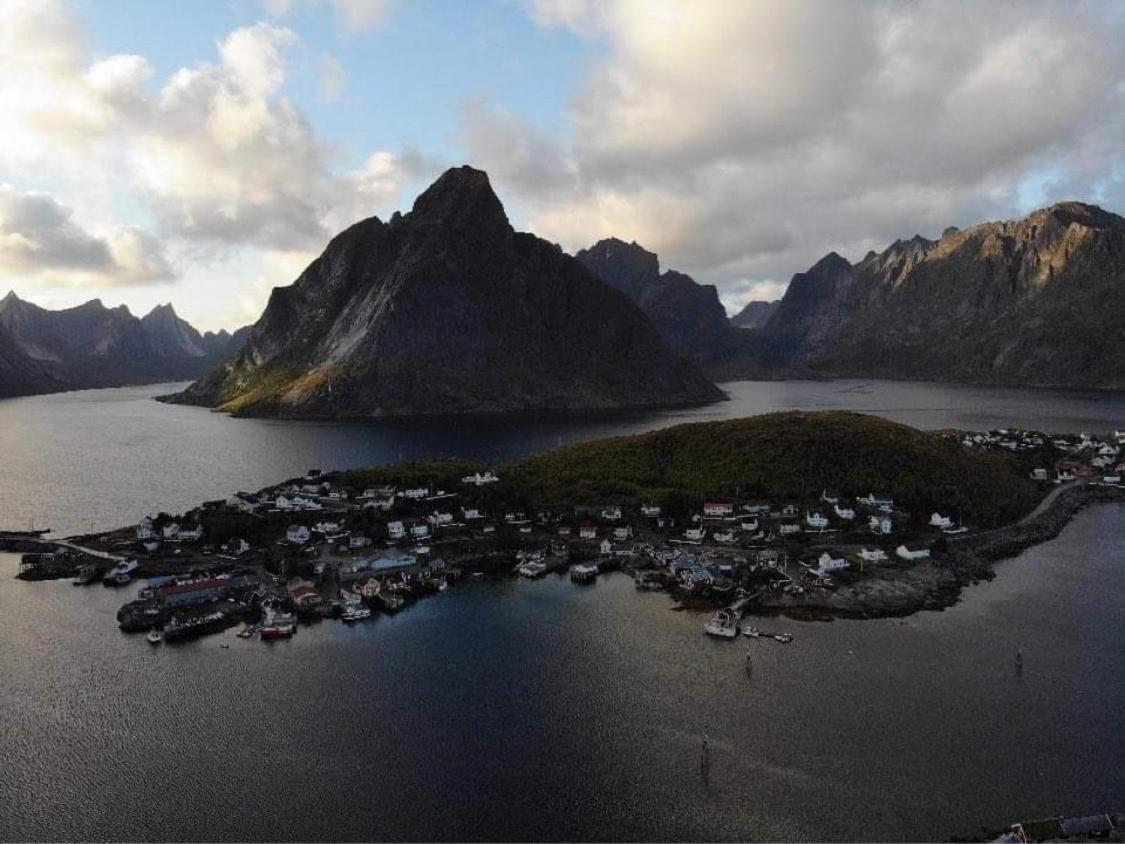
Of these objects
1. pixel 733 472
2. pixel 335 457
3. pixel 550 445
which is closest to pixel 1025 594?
pixel 733 472

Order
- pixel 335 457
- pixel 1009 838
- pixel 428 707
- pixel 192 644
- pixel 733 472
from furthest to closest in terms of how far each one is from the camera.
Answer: pixel 335 457
pixel 733 472
pixel 192 644
pixel 428 707
pixel 1009 838

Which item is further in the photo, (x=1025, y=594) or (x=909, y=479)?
(x=909, y=479)

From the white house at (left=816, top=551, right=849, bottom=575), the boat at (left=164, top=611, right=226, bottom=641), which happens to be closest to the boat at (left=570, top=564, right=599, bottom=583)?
the white house at (left=816, top=551, right=849, bottom=575)

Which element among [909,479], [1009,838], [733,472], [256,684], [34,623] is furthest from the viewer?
[733,472]

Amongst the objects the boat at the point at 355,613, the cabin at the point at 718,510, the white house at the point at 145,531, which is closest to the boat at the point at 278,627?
the boat at the point at 355,613

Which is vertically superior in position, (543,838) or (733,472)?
(733,472)

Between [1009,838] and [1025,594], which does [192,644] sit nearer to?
[1009,838]
